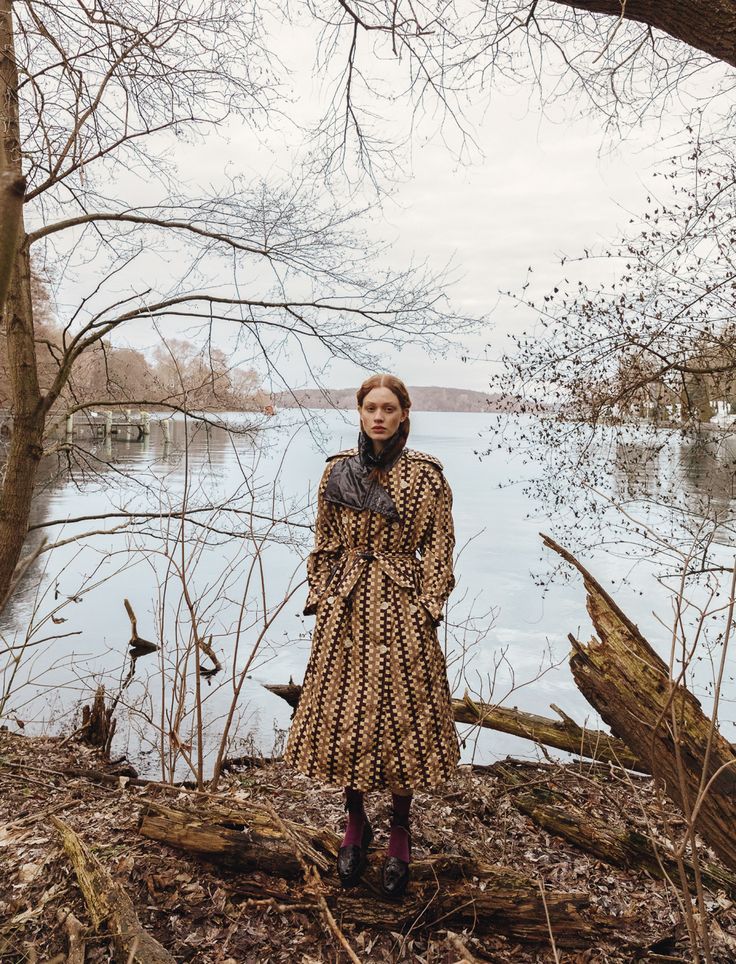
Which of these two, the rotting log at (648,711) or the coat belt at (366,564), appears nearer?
the rotting log at (648,711)

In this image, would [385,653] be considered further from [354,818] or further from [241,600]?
[241,600]

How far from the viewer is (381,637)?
103 inches

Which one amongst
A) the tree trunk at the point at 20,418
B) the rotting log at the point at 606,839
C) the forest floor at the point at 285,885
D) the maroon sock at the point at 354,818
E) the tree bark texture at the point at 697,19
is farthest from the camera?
the tree trunk at the point at 20,418

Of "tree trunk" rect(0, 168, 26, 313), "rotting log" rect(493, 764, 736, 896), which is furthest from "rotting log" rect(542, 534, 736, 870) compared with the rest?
"tree trunk" rect(0, 168, 26, 313)

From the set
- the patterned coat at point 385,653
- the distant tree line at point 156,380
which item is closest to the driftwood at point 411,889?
the patterned coat at point 385,653

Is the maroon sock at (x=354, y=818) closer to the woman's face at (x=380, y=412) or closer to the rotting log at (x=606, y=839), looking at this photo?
the rotting log at (x=606, y=839)

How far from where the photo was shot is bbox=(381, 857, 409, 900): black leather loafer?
2508 millimetres

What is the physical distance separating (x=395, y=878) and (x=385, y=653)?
798mm

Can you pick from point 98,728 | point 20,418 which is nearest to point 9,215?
point 20,418

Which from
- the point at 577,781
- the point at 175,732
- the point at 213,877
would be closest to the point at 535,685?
the point at 577,781

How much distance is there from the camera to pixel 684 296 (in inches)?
180

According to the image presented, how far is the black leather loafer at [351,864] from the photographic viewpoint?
254 cm

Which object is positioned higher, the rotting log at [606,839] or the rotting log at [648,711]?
the rotting log at [648,711]

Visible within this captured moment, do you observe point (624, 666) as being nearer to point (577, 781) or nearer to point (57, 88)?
point (577, 781)
